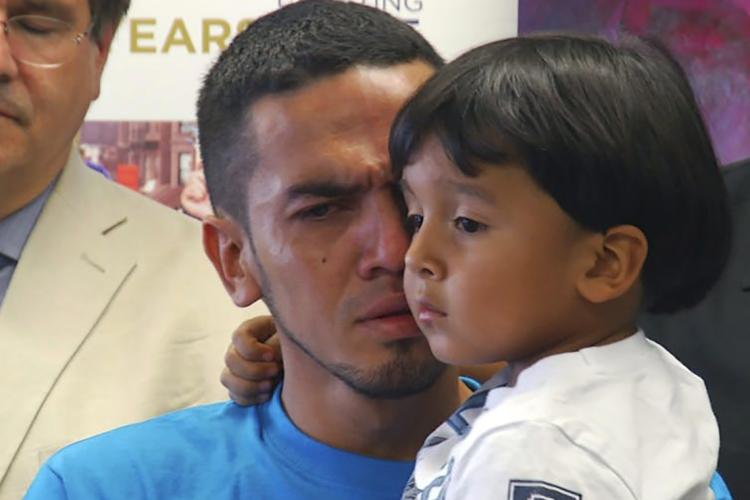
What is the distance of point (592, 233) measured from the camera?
1212 mm

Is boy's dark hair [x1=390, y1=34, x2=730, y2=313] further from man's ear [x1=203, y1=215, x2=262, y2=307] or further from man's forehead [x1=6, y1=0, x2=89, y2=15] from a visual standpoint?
man's forehead [x1=6, y1=0, x2=89, y2=15]

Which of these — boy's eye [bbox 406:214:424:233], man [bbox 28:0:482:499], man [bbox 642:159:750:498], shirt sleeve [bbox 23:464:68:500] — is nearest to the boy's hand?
man [bbox 28:0:482:499]

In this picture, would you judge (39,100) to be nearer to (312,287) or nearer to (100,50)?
(100,50)

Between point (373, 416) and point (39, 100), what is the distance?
0.73 meters

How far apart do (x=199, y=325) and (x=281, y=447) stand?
48 cm

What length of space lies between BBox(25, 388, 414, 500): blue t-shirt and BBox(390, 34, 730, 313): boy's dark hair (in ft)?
1.35

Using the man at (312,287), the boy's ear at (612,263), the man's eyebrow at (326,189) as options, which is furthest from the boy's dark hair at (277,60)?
the boy's ear at (612,263)

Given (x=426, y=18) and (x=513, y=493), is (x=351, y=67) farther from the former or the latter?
(x=426, y=18)

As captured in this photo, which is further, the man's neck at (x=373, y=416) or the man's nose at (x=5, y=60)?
the man's nose at (x=5, y=60)

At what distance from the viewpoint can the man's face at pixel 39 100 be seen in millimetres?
1930

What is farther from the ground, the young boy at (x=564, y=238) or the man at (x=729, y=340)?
the young boy at (x=564, y=238)

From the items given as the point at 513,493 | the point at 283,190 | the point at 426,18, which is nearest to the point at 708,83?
the point at 426,18

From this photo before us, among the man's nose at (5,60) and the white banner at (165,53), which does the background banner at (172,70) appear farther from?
the man's nose at (5,60)

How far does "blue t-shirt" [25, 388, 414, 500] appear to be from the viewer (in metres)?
1.54
